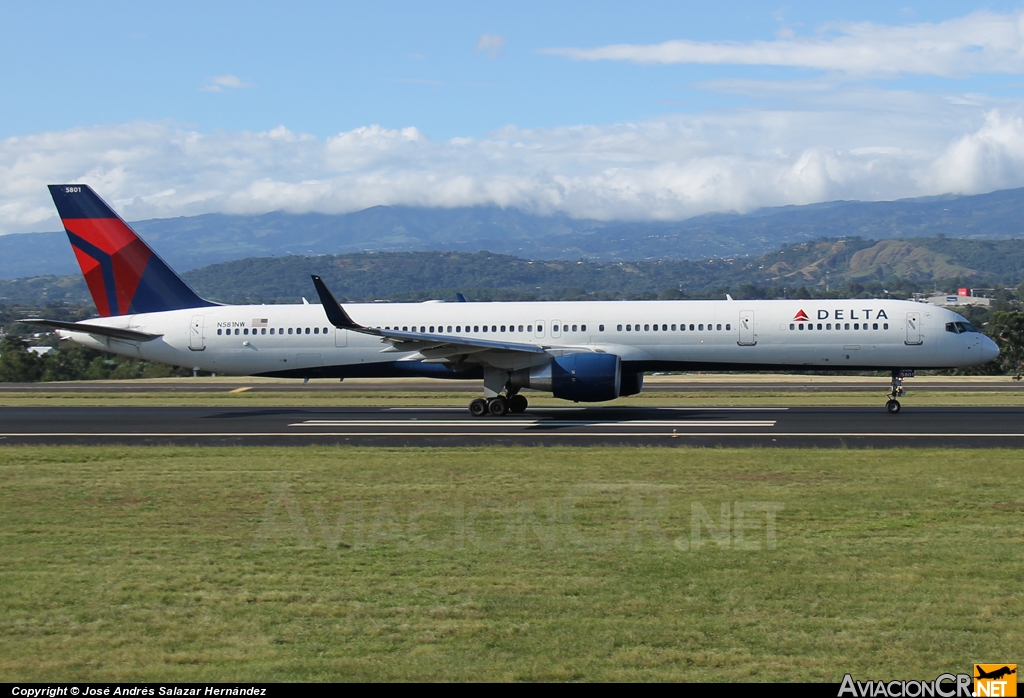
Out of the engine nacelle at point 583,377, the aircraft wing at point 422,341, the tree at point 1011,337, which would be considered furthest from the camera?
the tree at point 1011,337

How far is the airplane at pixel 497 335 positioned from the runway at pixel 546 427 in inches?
59.9

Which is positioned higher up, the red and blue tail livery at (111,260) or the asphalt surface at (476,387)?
the red and blue tail livery at (111,260)

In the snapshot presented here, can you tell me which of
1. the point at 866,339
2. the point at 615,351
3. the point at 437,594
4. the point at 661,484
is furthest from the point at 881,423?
the point at 437,594

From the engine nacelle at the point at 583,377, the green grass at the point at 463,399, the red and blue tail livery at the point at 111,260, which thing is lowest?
the green grass at the point at 463,399

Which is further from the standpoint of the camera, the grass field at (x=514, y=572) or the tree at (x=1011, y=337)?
the tree at (x=1011, y=337)

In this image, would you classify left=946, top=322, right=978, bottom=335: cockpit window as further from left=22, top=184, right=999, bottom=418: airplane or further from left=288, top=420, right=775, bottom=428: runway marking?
left=288, top=420, right=775, bottom=428: runway marking

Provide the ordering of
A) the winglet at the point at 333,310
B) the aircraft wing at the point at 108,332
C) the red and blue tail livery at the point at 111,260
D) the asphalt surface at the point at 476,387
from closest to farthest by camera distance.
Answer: the winglet at the point at 333,310 < the aircraft wing at the point at 108,332 < the red and blue tail livery at the point at 111,260 < the asphalt surface at the point at 476,387

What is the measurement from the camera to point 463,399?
4150cm

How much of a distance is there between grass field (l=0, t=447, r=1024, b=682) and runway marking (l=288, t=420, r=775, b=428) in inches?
347

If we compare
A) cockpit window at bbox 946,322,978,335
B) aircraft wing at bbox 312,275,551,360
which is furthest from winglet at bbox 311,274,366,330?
cockpit window at bbox 946,322,978,335

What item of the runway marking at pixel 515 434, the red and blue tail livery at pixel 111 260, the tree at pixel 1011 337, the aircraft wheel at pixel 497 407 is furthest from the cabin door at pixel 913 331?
the tree at pixel 1011 337

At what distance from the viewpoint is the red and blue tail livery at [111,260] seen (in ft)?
117

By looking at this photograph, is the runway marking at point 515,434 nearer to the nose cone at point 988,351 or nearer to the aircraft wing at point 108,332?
the aircraft wing at point 108,332

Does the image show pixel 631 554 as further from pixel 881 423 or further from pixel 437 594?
pixel 881 423
